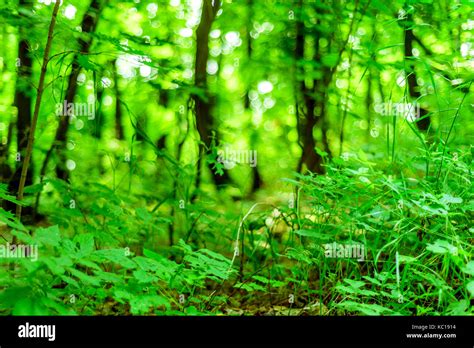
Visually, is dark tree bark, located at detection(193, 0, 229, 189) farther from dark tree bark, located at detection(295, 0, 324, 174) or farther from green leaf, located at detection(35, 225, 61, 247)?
green leaf, located at detection(35, 225, 61, 247)

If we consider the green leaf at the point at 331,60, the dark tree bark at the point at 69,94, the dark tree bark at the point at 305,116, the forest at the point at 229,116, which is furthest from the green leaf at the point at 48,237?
the green leaf at the point at 331,60

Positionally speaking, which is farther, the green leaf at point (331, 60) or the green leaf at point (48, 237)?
the green leaf at point (331, 60)

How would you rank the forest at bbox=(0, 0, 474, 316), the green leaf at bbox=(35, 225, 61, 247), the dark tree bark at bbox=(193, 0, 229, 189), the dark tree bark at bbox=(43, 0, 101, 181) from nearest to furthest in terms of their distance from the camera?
the green leaf at bbox=(35, 225, 61, 247) → the forest at bbox=(0, 0, 474, 316) → the dark tree bark at bbox=(43, 0, 101, 181) → the dark tree bark at bbox=(193, 0, 229, 189)

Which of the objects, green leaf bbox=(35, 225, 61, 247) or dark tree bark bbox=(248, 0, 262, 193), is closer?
green leaf bbox=(35, 225, 61, 247)

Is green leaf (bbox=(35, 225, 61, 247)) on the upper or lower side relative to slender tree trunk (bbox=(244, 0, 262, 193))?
lower

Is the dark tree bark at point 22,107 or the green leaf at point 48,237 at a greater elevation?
the dark tree bark at point 22,107

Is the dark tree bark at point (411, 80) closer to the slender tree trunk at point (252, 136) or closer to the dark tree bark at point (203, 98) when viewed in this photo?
the slender tree trunk at point (252, 136)

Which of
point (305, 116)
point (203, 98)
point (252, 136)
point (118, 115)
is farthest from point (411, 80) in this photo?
point (118, 115)

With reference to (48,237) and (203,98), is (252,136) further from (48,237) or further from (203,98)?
(48,237)

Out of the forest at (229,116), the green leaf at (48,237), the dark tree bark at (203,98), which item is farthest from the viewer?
the dark tree bark at (203,98)

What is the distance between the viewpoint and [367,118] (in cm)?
190

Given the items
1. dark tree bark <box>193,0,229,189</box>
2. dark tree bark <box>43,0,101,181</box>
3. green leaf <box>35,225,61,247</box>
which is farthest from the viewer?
dark tree bark <box>193,0,229,189</box>

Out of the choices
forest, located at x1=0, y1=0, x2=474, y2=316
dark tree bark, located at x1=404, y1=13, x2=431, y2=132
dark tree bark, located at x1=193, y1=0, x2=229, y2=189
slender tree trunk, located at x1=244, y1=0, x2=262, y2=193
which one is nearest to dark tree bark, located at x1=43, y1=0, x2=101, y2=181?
forest, located at x1=0, y1=0, x2=474, y2=316

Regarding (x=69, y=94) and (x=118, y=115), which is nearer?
(x=69, y=94)
